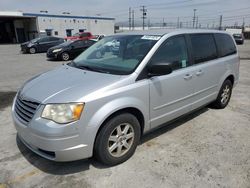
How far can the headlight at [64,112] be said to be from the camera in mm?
2523

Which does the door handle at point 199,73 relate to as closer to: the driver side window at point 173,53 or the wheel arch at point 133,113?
the driver side window at point 173,53

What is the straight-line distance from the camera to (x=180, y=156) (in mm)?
3275

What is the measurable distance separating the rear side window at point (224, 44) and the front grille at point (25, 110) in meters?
3.68

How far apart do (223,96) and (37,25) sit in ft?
121

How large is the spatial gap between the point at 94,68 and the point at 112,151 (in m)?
1.22

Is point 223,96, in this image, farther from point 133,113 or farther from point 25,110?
point 25,110

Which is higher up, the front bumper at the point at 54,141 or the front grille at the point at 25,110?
the front grille at the point at 25,110

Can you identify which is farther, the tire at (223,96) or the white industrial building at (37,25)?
the white industrial building at (37,25)

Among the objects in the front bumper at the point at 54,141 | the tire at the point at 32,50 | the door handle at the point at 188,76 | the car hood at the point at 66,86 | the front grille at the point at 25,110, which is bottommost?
the tire at the point at 32,50

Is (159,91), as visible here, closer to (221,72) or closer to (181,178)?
(181,178)

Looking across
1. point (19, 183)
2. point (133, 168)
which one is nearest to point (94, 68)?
point (133, 168)

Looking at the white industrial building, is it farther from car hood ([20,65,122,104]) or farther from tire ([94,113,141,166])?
tire ([94,113,141,166])

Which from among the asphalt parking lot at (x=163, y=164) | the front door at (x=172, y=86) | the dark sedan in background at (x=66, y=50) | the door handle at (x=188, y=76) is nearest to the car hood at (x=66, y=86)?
the front door at (x=172, y=86)

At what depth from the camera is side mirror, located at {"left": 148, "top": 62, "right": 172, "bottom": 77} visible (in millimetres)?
3012
